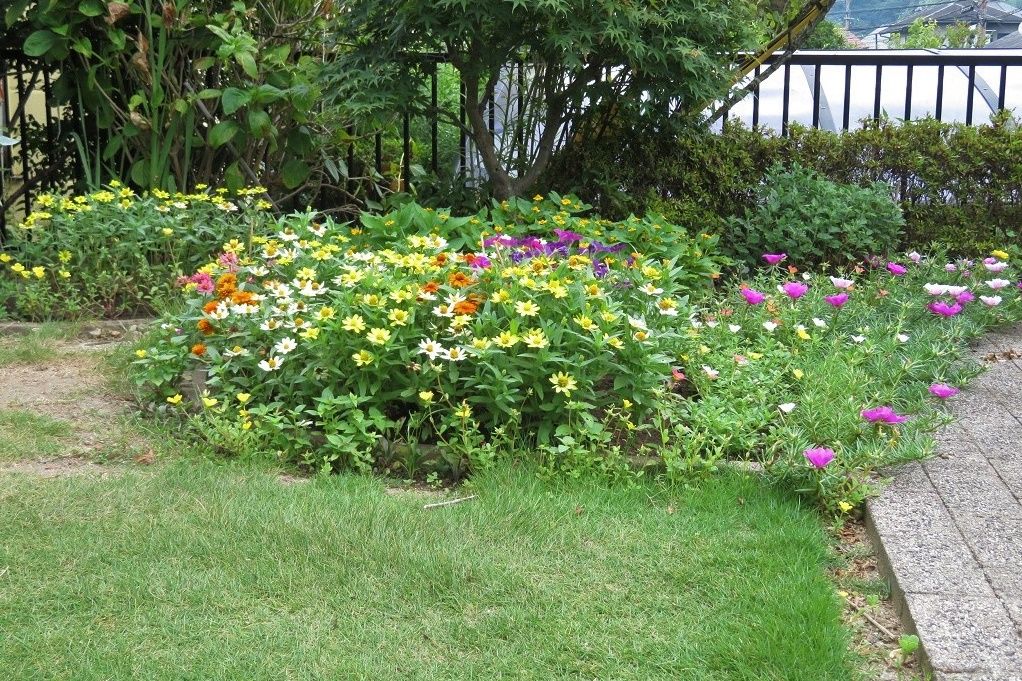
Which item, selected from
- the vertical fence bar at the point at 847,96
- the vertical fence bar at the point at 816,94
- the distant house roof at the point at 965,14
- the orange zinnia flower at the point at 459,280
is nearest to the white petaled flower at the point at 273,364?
the orange zinnia flower at the point at 459,280

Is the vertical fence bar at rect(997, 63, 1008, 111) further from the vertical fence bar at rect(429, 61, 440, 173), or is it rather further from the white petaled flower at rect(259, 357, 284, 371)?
the white petaled flower at rect(259, 357, 284, 371)

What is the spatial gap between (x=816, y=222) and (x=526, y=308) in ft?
9.89

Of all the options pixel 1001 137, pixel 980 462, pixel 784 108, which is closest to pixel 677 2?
pixel 784 108

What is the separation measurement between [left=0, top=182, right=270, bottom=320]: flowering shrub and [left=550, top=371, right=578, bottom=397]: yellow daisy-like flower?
8.19 feet

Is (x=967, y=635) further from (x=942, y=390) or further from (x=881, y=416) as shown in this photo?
(x=942, y=390)

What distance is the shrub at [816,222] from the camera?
6.44 meters

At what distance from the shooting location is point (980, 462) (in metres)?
3.82

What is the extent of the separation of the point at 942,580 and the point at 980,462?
100cm

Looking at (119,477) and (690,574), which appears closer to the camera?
(690,574)

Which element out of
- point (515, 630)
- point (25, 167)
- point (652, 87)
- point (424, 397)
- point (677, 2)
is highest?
point (677, 2)

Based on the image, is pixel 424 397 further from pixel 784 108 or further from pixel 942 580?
pixel 784 108

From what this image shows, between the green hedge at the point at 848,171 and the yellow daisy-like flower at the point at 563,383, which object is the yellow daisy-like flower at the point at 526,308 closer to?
the yellow daisy-like flower at the point at 563,383

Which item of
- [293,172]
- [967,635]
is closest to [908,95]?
[293,172]

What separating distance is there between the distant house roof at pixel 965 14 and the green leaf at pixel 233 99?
36221mm
